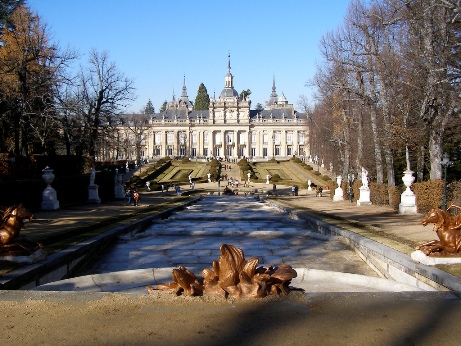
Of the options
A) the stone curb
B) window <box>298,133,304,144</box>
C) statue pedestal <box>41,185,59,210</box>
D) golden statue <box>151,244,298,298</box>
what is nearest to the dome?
window <box>298,133,304,144</box>

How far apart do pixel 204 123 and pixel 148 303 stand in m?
88.9

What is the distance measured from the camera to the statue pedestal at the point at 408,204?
14.8 meters

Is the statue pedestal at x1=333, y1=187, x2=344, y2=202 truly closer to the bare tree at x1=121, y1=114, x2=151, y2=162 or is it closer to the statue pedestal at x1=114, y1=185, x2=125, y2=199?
the statue pedestal at x1=114, y1=185, x2=125, y2=199

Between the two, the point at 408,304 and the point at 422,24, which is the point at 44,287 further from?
the point at 422,24

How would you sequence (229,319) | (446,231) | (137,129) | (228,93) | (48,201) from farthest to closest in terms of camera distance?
(228,93) → (137,129) → (48,201) → (446,231) → (229,319)

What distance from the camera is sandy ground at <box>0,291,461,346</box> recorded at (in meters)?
3.02

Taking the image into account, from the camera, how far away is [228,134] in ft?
307

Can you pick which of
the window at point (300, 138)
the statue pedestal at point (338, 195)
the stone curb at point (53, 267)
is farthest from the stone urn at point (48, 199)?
the window at point (300, 138)

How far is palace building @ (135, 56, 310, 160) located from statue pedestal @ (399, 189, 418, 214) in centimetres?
7696

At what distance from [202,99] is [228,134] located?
14632 mm

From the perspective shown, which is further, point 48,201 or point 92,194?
point 92,194

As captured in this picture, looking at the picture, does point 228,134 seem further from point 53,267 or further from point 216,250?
point 53,267

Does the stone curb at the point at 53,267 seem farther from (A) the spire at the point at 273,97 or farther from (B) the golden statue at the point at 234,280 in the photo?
(A) the spire at the point at 273,97

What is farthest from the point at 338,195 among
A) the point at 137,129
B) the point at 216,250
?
the point at 137,129
